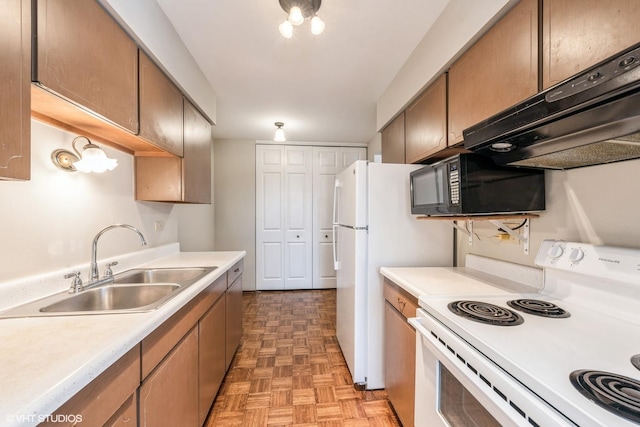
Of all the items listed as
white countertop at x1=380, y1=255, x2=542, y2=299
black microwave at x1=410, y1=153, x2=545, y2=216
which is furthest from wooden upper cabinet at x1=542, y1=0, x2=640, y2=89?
white countertop at x1=380, y1=255, x2=542, y2=299

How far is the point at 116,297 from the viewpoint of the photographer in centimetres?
139

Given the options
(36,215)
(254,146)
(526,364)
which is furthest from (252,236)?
(526,364)

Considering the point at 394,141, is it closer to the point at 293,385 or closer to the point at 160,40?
the point at 160,40

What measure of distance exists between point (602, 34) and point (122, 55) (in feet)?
6.00

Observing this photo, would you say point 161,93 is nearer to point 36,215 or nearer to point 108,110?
point 108,110

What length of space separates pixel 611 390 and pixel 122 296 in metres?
1.85

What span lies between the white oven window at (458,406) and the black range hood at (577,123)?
0.86 m

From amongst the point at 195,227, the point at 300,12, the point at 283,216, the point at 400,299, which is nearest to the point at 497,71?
the point at 300,12

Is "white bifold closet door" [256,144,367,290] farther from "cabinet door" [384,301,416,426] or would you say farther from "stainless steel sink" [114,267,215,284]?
"cabinet door" [384,301,416,426]

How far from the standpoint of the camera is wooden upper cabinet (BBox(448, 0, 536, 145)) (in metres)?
1.03

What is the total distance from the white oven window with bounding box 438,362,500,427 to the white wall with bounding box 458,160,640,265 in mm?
796

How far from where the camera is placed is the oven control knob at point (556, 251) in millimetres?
1131

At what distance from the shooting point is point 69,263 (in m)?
1.32

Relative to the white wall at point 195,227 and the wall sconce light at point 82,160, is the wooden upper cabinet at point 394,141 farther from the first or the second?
the white wall at point 195,227
